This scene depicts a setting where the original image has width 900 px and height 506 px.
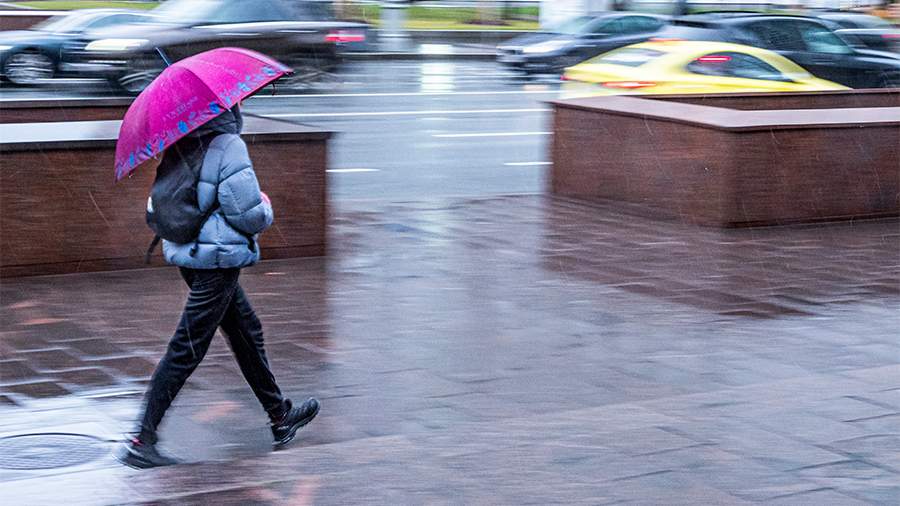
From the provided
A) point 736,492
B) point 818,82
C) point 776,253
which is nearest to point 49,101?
point 776,253

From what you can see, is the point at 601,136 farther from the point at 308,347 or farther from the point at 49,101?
the point at 308,347

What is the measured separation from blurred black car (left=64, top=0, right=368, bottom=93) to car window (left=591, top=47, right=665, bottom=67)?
23.9 ft

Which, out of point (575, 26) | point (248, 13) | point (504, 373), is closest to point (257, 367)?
point (504, 373)

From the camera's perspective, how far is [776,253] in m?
9.86

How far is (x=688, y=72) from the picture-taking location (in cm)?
1520

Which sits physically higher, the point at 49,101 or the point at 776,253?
the point at 49,101

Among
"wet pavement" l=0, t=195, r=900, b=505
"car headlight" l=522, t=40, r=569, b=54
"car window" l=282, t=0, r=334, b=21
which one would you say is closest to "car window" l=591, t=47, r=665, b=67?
"wet pavement" l=0, t=195, r=900, b=505

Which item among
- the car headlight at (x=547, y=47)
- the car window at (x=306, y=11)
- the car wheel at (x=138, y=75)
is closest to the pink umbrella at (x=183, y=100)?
the car wheel at (x=138, y=75)

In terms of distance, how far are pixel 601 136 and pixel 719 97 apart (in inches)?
78.3

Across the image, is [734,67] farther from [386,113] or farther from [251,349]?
[251,349]

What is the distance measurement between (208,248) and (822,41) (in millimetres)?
15094

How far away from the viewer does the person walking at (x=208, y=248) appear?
5.14m

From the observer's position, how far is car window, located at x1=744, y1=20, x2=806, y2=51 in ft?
56.8

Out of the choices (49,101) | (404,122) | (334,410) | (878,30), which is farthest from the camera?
(878,30)
